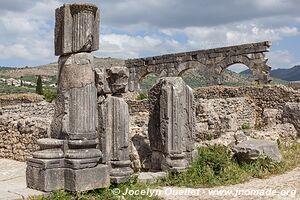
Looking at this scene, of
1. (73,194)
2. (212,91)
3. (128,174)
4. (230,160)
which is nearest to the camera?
(73,194)

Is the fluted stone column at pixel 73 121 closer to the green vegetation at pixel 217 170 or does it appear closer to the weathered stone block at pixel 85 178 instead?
the weathered stone block at pixel 85 178

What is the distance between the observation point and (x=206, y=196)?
7.64 metres

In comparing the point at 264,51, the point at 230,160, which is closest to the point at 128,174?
the point at 230,160

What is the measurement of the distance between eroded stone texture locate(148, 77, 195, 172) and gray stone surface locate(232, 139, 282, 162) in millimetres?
1155

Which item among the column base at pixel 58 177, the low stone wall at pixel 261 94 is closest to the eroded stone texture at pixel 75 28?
the column base at pixel 58 177

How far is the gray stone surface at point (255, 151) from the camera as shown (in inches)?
373

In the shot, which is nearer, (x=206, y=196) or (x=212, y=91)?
(x=206, y=196)

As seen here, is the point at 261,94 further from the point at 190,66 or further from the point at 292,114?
the point at 190,66

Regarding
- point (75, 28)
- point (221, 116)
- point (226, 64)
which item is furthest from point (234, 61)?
point (75, 28)

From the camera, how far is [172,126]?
8.88 meters

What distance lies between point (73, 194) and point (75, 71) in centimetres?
180

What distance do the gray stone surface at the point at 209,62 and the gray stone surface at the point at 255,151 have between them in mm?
14798

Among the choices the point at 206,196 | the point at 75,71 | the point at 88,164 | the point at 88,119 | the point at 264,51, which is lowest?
the point at 206,196

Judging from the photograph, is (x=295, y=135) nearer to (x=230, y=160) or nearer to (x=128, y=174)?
(x=230, y=160)
